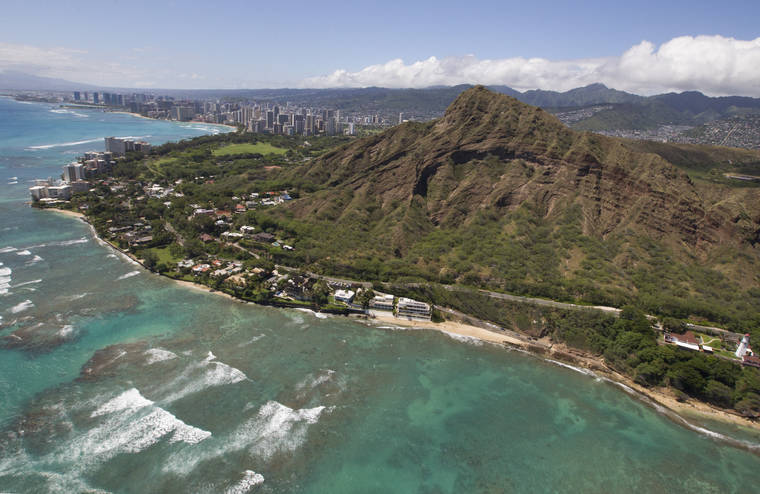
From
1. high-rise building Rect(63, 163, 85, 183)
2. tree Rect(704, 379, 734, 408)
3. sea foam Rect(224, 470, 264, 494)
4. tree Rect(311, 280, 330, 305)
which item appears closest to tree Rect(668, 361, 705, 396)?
tree Rect(704, 379, 734, 408)

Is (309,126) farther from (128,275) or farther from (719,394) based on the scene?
(719,394)

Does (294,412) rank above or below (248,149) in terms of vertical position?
below

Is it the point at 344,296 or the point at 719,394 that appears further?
the point at 344,296

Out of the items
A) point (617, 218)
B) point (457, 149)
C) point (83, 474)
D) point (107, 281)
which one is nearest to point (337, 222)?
point (457, 149)

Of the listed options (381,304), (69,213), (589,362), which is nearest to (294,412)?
(381,304)

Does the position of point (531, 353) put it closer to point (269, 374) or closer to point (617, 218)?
point (269, 374)
